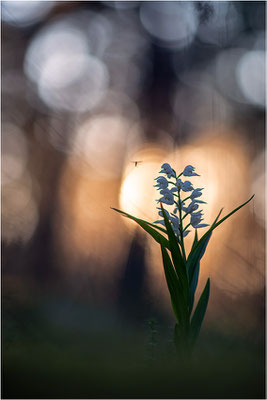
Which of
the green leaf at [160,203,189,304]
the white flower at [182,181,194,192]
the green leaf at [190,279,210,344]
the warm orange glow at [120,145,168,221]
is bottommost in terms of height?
the green leaf at [190,279,210,344]

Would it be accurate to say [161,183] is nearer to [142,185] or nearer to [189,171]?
[189,171]

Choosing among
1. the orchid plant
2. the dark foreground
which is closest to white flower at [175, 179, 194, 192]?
the orchid plant

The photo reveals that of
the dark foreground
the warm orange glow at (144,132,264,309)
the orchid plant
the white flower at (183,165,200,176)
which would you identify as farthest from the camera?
the warm orange glow at (144,132,264,309)

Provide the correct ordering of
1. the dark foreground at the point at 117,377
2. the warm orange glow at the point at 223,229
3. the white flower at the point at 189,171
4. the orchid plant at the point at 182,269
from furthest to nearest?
the warm orange glow at the point at 223,229 < the white flower at the point at 189,171 < the orchid plant at the point at 182,269 < the dark foreground at the point at 117,377

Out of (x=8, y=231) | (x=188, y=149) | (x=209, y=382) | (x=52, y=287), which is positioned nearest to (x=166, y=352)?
(x=209, y=382)

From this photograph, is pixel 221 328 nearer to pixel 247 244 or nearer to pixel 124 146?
pixel 247 244

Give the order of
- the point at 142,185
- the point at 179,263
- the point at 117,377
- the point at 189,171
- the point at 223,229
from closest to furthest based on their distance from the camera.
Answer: the point at 117,377 < the point at 179,263 < the point at 189,171 < the point at 142,185 < the point at 223,229

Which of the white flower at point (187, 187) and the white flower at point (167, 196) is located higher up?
the white flower at point (187, 187)

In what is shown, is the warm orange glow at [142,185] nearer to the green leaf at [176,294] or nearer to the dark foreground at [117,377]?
the green leaf at [176,294]

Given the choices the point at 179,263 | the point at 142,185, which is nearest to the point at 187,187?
the point at 179,263

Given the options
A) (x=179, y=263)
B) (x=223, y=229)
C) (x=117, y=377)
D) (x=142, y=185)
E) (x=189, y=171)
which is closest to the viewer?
(x=117, y=377)

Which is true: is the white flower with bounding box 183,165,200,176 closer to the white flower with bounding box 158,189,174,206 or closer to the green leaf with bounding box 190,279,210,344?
the white flower with bounding box 158,189,174,206

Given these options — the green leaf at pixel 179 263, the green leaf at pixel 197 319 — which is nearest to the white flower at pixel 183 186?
the green leaf at pixel 179 263
